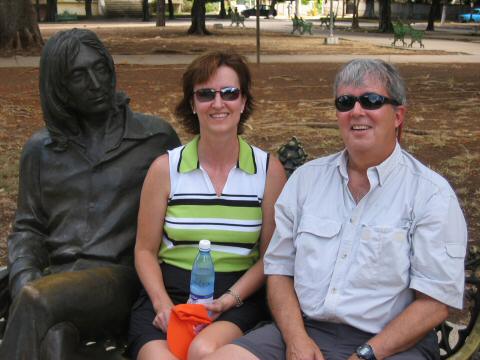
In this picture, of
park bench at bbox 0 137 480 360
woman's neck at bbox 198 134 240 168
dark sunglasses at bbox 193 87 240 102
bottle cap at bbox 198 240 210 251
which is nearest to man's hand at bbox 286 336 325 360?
bottle cap at bbox 198 240 210 251

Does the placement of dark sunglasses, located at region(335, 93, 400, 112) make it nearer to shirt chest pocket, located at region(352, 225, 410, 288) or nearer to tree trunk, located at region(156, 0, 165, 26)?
shirt chest pocket, located at region(352, 225, 410, 288)

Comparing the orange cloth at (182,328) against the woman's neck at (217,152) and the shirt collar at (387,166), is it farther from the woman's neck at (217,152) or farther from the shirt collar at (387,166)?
the shirt collar at (387,166)

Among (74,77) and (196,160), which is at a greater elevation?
(74,77)

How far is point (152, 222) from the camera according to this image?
2869 mm

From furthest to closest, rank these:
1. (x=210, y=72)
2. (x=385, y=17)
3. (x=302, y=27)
Result: 1. (x=385, y=17)
2. (x=302, y=27)
3. (x=210, y=72)

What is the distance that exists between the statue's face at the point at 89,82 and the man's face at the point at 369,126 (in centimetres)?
100

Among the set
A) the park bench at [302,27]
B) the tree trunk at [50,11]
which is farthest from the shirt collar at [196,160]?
the tree trunk at [50,11]

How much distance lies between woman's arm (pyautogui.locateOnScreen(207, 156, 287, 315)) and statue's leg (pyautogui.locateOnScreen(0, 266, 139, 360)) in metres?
0.40

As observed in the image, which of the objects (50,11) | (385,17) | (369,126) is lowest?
(385,17)

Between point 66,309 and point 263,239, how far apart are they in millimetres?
824

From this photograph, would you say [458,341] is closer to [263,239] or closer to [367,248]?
[367,248]

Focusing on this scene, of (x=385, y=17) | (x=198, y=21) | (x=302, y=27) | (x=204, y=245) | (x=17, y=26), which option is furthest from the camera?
(x=385, y=17)

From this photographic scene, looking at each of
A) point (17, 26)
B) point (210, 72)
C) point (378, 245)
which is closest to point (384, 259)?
point (378, 245)

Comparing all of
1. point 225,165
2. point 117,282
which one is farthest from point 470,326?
point 117,282
